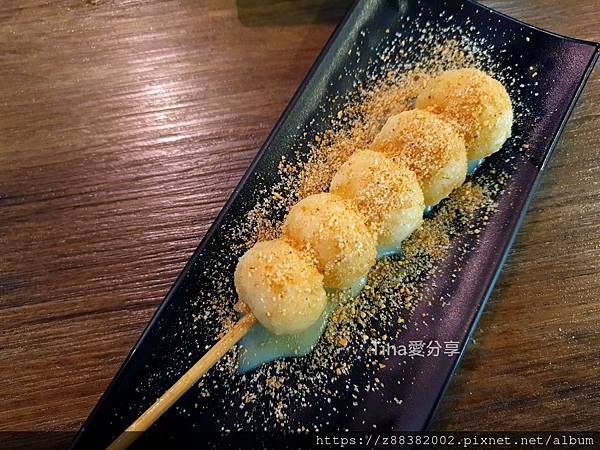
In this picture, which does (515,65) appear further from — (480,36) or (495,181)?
(495,181)

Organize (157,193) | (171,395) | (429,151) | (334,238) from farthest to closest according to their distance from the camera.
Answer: (157,193)
(429,151)
(334,238)
(171,395)

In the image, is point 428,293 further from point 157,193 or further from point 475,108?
point 157,193

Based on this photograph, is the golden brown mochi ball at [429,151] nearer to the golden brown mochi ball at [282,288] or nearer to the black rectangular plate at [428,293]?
the black rectangular plate at [428,293]

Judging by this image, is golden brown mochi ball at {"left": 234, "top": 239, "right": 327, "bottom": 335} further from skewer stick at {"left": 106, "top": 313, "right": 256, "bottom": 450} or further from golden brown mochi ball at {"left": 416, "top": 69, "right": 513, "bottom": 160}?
golden brown mochi ball at {"left": 416, "top": 69, "right": 513, "bottom": 160}

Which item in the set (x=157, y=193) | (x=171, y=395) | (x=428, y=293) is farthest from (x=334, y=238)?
(x=157, y=193)

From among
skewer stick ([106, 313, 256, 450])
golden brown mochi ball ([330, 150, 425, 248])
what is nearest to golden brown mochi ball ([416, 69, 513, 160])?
golden brown mochi ball ([330, 150, 425, 248])
